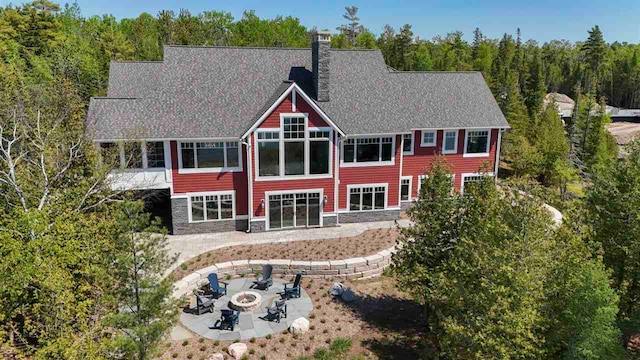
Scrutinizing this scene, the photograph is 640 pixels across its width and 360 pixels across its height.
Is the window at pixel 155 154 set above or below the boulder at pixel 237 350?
above

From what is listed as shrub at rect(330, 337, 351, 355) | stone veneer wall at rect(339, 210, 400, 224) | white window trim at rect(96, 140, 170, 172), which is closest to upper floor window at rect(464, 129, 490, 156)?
stone veneer wall at rect(339, 210, 400, 224)

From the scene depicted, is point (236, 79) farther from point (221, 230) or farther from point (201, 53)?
point (221, 230)

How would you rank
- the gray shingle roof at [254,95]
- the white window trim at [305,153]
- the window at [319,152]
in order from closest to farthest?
the gray shingle roof at [254,95] → the white window trim at [305,153] → the window at [319,152]

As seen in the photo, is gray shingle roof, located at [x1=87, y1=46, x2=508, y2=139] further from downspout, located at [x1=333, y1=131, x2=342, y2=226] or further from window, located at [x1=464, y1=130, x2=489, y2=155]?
downspout, located at [x1=333, y1=131, x2=342, y2=226]

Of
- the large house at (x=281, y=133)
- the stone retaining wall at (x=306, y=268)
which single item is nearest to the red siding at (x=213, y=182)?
the large house at (x=281, y=133)

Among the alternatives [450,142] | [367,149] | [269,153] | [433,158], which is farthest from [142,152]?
[450,142]

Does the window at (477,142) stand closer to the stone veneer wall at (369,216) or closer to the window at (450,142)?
the window at (450,142)

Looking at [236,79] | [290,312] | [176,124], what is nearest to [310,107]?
[236,79]
